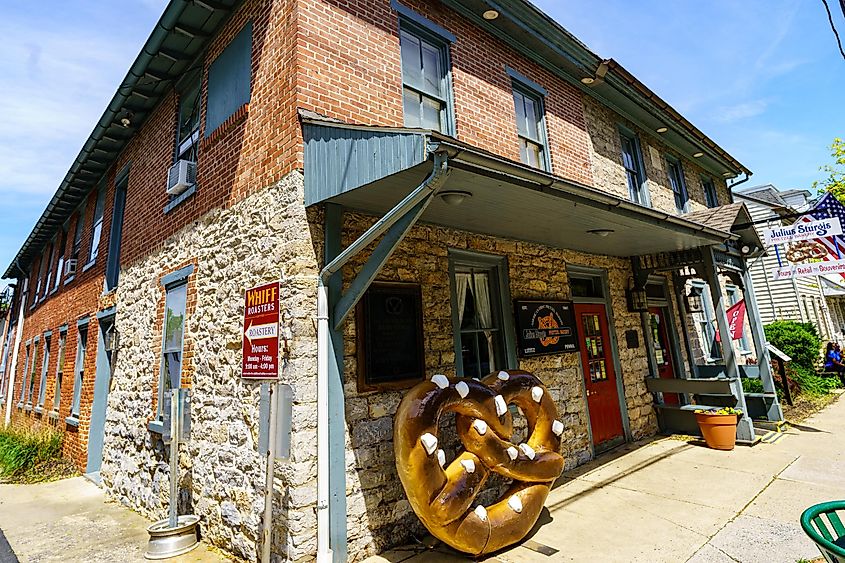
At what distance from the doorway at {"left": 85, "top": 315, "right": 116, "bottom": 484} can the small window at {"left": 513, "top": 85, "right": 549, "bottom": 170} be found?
8.05 m

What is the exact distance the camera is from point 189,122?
6.60m

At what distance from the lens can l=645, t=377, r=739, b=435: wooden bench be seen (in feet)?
23.1

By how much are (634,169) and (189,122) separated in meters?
8.65

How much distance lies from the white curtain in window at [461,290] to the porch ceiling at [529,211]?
A: 601 mm

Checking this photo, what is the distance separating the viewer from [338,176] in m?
3.63

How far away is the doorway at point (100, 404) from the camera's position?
7.96m

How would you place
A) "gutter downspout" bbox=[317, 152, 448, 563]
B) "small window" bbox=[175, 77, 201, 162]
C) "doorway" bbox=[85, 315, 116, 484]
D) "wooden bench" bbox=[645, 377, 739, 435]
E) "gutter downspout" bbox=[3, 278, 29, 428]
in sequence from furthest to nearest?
"gutter downspout" bbox=[3, 278, 29, 428] < "doorway" bbox=[85, 315, 116, 484] < "wooden bench" bbox=[645, 377, 739, 435] < "small window" bbox=[175, 77, 201, 162] < "gutter downspout" bbox=[317, 152, 448, 563]

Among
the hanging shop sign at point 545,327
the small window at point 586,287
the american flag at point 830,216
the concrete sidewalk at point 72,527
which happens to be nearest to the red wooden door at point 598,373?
the small window at point 586,287

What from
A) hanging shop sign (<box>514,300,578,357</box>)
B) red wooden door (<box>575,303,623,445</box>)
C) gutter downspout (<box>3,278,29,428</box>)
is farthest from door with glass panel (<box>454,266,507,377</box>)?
gutter downspout (<box>3,278,29,428</box>)

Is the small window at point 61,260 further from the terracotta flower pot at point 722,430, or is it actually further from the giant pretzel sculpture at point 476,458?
the terracotta flower pot at point 722,430

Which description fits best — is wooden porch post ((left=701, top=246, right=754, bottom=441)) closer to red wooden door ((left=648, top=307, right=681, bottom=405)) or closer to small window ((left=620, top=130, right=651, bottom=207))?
red wooden door ((left=648, top=307, right=681, bottom=405))

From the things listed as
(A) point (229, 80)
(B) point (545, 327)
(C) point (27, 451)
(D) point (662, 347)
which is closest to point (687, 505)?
(B) point (545, 327)

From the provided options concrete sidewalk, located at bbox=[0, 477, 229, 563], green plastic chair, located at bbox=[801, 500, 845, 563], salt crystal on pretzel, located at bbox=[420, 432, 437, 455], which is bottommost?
concrete sidewalk, located at bbox=[0, 477, 229, 563]

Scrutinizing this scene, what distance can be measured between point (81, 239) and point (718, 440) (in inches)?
554
